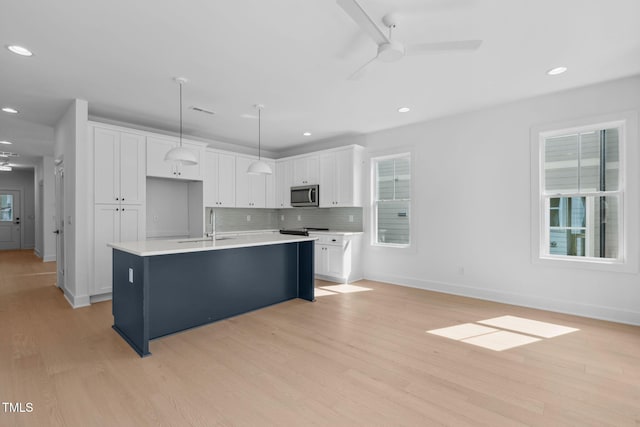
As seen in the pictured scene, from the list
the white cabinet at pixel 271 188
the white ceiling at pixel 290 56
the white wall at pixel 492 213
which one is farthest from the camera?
the white cabinet at pixel 271 188

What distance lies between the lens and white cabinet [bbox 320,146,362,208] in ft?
18.5

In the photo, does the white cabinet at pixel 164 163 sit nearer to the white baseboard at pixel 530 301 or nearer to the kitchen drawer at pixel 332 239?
the kitchen drawer at pixel 332 239

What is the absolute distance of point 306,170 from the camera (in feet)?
20.8

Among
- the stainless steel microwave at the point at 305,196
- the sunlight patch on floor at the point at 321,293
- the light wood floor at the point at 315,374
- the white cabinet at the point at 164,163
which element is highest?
the white cabinet at the point at 164,163

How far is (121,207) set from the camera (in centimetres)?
450

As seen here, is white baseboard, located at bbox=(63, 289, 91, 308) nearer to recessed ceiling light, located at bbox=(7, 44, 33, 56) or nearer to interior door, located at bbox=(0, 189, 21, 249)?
recessed ceiling light, located at bbox=(7, 44, 33, 56)

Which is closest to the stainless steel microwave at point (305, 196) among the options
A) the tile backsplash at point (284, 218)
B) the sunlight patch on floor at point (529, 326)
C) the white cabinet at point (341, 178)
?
the white cabinet at point (341, 178)

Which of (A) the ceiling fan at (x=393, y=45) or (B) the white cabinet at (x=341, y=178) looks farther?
(B) the white cabinet at (x=341, y=178)

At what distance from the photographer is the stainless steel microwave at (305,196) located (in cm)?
612

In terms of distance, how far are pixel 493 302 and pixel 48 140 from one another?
28.7 ft

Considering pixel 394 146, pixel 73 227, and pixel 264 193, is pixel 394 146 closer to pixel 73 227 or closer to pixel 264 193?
pixel 264 193

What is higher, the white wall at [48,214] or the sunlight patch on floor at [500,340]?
the white wall at [48,214]

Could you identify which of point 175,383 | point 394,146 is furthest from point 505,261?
point 175,383

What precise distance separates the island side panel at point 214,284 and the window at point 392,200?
1968 mm
